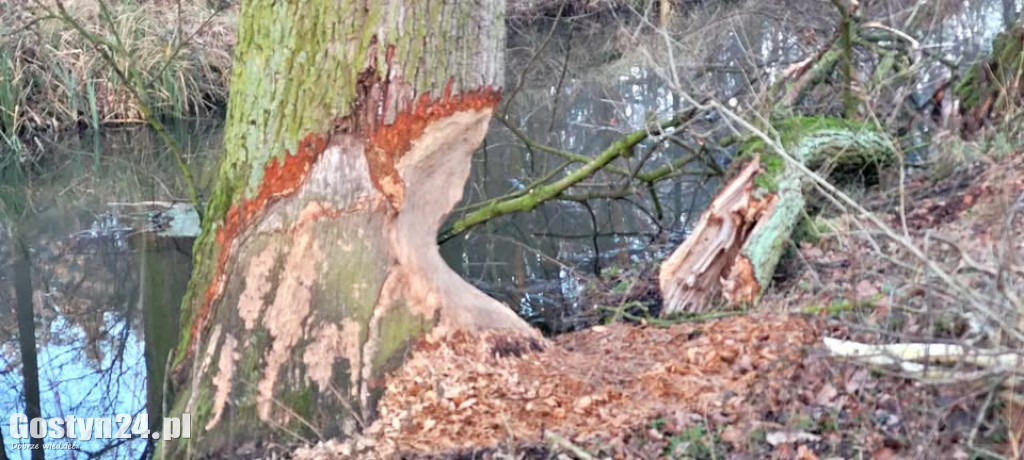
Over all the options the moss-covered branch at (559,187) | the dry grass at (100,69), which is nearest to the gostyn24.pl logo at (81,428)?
the moss-covered branch at (559,187)

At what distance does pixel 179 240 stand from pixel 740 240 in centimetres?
431

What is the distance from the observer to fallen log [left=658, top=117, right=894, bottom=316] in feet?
15.4

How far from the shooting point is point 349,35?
349cm

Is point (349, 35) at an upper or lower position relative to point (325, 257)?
upper

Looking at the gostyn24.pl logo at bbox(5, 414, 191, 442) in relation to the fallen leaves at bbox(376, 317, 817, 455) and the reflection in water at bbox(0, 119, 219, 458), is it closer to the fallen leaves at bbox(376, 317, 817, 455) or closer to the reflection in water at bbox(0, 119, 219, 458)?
the reflection in water at bbox(0, 119, 219, 458)

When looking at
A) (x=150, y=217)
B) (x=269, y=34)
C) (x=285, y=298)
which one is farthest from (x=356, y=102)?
(x=150, y=217)

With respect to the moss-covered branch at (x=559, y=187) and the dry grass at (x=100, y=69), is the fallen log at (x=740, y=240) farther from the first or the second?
the dry grass at (x=100, y=69)

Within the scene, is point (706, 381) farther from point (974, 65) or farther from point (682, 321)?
point (974, 65)

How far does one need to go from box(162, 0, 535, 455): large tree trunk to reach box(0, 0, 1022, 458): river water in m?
1.31

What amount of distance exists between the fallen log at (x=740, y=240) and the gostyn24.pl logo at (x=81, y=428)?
245 centimetres

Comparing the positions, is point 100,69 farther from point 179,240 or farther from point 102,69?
point 179,240

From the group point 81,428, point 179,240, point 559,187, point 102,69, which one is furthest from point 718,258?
point 102,69

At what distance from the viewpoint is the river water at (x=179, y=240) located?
5684 mm

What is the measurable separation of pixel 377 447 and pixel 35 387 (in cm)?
302
